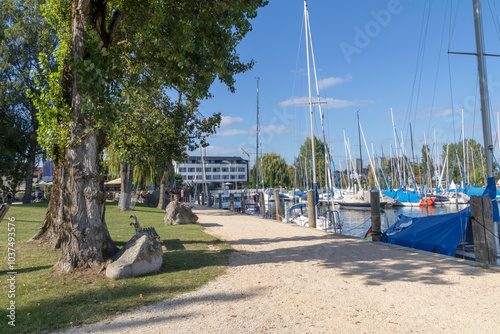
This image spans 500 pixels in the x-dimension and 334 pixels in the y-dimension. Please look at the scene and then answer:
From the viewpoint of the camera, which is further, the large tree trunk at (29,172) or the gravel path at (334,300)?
the large tree trunk at (29,172)

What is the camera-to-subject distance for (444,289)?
568 cm

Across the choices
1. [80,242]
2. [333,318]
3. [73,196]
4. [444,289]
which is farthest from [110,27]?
[444,289]

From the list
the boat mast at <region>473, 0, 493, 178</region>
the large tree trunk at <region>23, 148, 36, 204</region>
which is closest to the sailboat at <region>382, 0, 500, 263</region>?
the boat mast at <region>473, 0, 493, 178</region>

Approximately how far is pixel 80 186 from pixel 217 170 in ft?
308

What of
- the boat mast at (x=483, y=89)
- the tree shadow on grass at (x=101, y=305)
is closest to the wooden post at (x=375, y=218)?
the boat mast at (x=483, y=89)

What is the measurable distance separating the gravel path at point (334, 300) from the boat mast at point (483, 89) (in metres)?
3.48

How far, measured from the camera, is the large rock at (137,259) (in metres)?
6.40

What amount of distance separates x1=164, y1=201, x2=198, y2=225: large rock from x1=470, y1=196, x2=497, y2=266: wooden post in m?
11.4

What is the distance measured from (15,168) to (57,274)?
88.0 ft

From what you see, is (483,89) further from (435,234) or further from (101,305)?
(101,305)

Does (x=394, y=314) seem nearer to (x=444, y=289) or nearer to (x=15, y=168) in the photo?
(x=444, y=289)

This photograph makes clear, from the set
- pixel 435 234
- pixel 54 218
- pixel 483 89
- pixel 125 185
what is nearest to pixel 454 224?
pixel 435 234

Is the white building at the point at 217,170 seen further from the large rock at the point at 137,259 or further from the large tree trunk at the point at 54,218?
the large rock at the point at 137,259

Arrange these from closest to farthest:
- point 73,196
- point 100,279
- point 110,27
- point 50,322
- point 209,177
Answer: point 50,322
point 100,279
point 73,196
point 110,27
point 209,177
